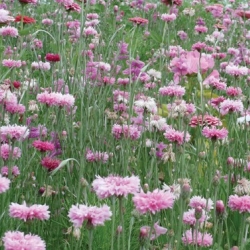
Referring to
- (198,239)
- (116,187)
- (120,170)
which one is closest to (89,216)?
(116,187)

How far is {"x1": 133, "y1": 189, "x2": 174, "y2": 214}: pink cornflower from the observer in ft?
4.14

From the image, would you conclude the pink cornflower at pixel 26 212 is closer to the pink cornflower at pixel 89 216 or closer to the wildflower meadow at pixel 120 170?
the wildflower meadow at pixel 120 170

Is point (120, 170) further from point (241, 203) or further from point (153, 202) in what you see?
point (153, 202)

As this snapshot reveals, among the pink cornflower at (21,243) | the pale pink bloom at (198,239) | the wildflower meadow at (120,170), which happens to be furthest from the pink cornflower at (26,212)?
the pale pink bloom at (198,239)

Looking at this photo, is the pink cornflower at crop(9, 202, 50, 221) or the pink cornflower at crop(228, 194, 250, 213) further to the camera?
the pink cornflower at crop(228, 194, 250, 213)

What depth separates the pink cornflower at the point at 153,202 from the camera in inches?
49.7

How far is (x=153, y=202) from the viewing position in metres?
1.27

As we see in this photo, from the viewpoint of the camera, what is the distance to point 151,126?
2244mm

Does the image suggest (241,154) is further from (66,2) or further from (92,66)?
(66,2)

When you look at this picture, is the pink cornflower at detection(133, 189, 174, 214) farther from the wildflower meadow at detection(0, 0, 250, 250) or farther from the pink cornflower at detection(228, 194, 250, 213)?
the pink cornflower at detection(228, 194, 250, 213)

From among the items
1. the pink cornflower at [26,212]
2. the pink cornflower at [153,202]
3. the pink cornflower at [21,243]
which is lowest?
the pink cornflower at [26,212]

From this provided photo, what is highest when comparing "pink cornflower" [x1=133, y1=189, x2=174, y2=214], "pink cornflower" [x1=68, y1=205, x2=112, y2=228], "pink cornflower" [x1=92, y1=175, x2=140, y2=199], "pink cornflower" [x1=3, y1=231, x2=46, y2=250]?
"pink cornflower" [x1=92, y1=175, x2=140, y2=199]

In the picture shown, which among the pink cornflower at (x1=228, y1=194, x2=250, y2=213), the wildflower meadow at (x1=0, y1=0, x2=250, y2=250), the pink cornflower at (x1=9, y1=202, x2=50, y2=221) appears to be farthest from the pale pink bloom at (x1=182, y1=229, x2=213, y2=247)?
the pink cornflower at (x1=9, y1=202, x2=50, y2=221)

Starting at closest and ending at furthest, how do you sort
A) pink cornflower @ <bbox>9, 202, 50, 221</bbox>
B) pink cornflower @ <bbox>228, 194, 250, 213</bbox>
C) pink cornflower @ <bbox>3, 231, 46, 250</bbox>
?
pink cornflower @ <bbox>3, 231, 46, 250</bbox>, pink cornflower @ <bbox>9, 202, 50, 221</bbox>, pink cornflower @ <bbox>228, 194, 250, 213</bbox>
